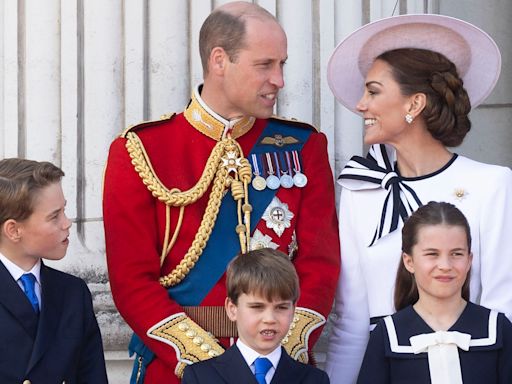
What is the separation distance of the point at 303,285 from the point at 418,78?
0.81 meters

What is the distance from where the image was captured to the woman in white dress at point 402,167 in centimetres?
491

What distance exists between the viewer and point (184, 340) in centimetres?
467

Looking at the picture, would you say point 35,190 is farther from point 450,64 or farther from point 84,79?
point 450,64

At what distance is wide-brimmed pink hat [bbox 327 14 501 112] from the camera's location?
5012 mm

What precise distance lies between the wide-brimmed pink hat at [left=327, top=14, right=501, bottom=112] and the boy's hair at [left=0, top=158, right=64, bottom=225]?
46.0 inches

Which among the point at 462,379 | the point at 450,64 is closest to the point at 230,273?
the point at 462,379

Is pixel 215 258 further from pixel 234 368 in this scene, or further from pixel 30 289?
pixel 30 289

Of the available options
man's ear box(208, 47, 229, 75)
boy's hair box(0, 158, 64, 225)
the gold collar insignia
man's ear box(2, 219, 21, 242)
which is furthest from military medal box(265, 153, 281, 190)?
man's ear box(2, 219, 21, 242)

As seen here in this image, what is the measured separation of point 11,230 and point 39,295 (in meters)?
0.22

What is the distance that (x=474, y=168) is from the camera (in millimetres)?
4938

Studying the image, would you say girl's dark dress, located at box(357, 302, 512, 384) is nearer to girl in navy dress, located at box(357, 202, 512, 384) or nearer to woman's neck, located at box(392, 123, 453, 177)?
girl in navy dress, located at box(357, 202, 512, 384)

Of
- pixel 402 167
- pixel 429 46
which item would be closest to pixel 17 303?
pixel 402 167

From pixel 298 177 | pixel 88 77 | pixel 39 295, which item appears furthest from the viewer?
pixel 88 77

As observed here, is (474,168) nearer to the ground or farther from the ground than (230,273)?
farther from the ground
